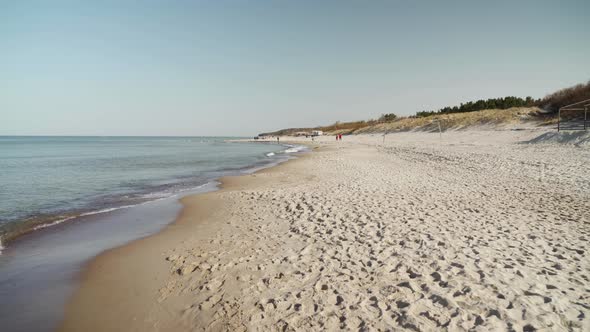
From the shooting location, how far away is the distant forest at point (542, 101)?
3875cm

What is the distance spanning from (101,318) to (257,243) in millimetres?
2952

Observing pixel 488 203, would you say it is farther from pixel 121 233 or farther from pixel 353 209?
pixel 121 233

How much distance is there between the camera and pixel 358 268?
482 centimetres

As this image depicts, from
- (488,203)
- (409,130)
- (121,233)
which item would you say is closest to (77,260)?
(121,233)

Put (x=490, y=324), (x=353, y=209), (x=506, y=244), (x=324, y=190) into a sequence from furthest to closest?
(x=324, y=190), (x=353, y=209), (x=506, y=244), (x=490, y=324)

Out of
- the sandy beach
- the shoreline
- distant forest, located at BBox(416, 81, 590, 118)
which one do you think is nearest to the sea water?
the shoreline

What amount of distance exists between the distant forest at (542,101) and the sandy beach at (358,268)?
136ft

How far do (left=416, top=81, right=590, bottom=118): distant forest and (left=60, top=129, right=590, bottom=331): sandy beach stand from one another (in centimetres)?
4156

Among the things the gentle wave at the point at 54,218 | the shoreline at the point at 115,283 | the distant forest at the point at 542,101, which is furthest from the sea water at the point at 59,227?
the distant forest at the point at 542,101

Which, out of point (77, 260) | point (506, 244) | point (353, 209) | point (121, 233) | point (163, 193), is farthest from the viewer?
point (163, 193)

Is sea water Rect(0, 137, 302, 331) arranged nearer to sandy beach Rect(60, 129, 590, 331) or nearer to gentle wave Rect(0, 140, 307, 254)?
gentle wave Rect(0, 140, 307, 254)

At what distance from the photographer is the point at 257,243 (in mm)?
6266

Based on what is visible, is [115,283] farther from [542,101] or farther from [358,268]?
[542,101]

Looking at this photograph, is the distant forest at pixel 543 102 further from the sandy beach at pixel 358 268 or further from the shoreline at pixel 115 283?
the shoreline at pixel 115 283
